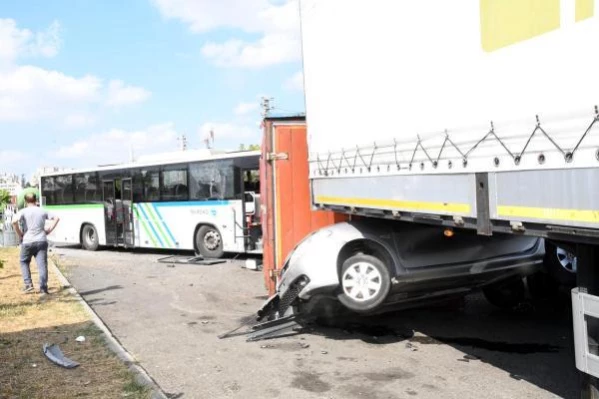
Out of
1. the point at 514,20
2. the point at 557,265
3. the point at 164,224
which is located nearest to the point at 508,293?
the point at 557,265

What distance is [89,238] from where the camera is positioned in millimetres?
20422

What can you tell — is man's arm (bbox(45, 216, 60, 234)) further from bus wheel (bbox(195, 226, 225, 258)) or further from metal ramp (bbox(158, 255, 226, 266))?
bus wheel (bbox(195, 226, 225, 258))

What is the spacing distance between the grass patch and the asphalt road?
340 millimetres

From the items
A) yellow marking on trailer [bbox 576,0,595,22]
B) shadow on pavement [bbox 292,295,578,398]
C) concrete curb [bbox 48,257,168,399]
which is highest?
yellow marking on trailer [bbox 576,0,595,22]

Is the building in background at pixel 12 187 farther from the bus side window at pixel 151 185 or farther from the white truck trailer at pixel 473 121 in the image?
the white truck trailer at pixel 473 121

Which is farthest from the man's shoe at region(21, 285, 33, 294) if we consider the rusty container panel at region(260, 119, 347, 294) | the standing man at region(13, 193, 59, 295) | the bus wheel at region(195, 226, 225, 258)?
the bus wheel at region(195, 226, 225, 258)

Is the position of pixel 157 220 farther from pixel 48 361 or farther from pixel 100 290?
pixel 48 361

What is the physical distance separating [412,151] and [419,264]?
6.72ft

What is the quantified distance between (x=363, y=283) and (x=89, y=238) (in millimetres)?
15980

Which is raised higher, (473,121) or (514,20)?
(514,20)

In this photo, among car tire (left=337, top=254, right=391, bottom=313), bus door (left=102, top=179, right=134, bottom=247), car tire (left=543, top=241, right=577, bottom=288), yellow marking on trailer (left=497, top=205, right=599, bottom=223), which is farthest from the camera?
bus door (left=102, top=179, right=134, bottom=247)

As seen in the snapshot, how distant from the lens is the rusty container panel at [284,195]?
7.90 metres

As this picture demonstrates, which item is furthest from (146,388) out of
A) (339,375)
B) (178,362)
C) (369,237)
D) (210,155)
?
(210,155)

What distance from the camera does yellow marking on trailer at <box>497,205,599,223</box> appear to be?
3076 mm
